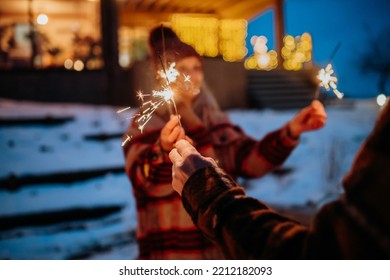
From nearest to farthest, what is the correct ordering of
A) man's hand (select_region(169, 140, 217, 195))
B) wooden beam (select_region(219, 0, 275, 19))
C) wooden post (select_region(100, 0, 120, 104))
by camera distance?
man's hand (select_region(169, 140, 217, 195)) → wooden post (select_region(100, 0, 120, 104)) → wooden beam (select_region(219, 0, 275, 19))

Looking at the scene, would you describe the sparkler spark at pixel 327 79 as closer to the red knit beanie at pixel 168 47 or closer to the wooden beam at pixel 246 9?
the red knit beanie at pixel 168 47

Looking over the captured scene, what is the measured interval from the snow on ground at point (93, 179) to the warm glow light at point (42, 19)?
3.55 meters

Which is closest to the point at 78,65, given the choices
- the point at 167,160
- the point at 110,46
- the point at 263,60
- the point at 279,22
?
the point at 110,46

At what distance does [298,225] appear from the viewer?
0.95 m

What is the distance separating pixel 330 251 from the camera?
0.79 m

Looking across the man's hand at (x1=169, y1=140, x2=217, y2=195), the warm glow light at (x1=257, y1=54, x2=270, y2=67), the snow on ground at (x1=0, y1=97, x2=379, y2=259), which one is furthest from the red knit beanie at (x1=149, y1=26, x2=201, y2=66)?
the warm glow light at (x1=257, y1=54, x2=270, y2=67)

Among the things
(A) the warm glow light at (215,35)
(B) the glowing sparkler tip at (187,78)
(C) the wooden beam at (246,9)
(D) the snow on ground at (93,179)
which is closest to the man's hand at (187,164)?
(B) the glowing sparkler tip at (187,78)

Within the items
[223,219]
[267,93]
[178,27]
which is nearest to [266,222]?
[223,219]

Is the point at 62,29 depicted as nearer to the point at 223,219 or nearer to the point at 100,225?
the point at 100,225

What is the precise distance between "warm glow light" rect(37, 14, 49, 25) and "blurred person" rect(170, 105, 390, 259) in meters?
10.2

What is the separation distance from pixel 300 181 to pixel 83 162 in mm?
3235

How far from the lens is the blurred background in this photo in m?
4.08

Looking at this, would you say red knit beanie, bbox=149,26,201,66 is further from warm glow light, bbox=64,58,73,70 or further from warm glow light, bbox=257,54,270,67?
warm glow light, bbox=257,54,270,67

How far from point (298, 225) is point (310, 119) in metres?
1.19
